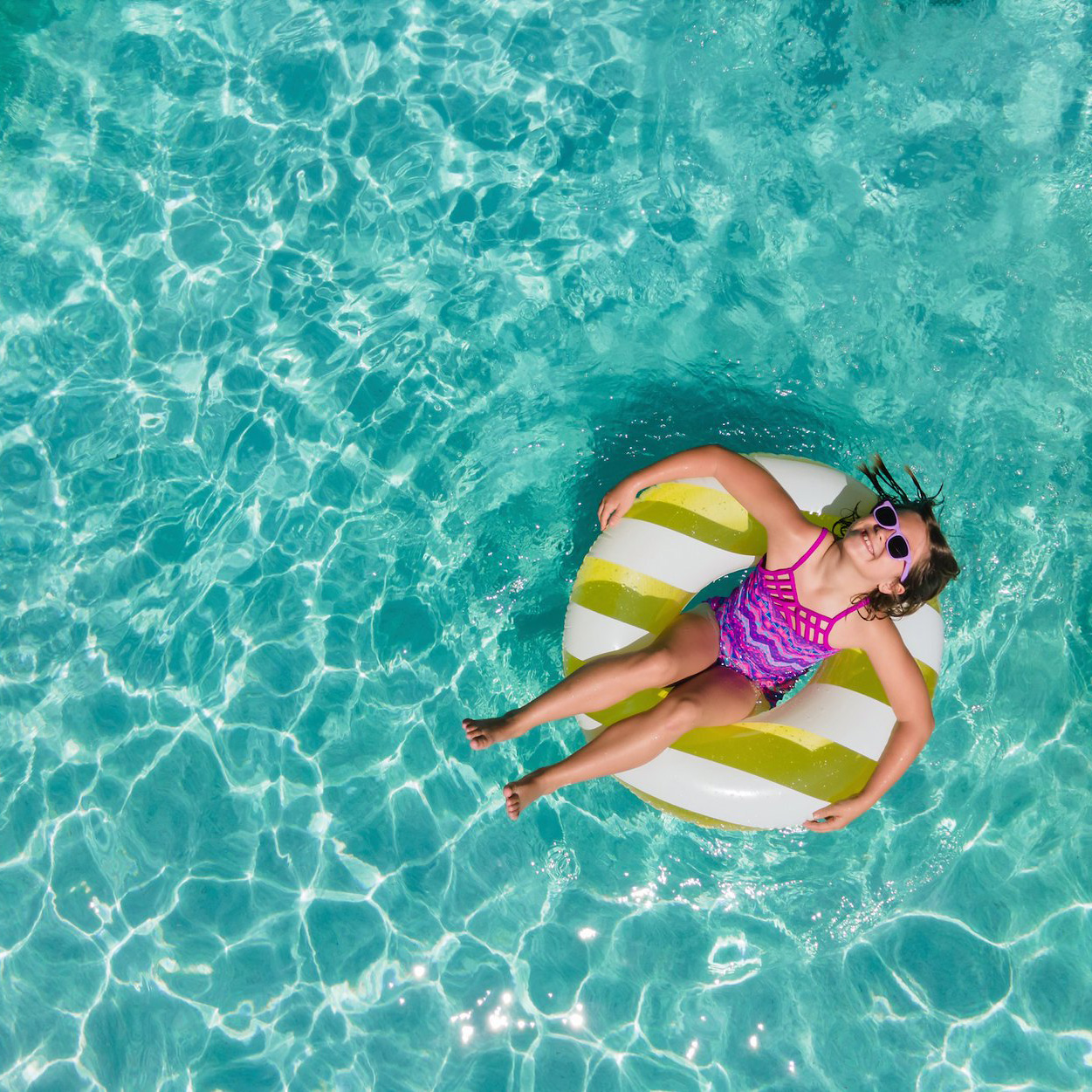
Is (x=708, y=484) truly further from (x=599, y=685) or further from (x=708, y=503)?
(x=599, y=685)

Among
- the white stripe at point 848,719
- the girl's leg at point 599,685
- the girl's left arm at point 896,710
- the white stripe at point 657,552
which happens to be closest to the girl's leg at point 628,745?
the girl's leg at point 599,685

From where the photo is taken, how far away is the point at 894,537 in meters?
3.06

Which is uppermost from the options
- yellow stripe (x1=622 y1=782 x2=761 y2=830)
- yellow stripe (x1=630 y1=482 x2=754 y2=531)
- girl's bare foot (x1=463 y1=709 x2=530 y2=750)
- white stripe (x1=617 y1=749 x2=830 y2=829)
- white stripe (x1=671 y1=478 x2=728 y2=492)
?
white stripe (x1=671 y1=478 x2=728 y2=492)

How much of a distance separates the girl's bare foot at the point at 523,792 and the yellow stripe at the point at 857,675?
49.5 inches

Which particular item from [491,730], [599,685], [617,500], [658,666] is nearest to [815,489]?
[617,500]

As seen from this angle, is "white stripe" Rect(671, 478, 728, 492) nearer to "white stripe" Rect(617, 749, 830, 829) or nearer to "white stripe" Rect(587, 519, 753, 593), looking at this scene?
"white stripe" Rect(587, 519, 753, 593)

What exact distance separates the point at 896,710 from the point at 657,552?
1.07m

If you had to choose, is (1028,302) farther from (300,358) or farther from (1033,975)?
(300,358)

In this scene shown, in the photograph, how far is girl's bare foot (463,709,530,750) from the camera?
339 centimetres

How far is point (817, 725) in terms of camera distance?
3598mm

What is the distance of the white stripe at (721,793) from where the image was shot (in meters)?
3.55

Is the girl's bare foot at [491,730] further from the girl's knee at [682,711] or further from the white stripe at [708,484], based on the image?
the white stripe at [708,484]

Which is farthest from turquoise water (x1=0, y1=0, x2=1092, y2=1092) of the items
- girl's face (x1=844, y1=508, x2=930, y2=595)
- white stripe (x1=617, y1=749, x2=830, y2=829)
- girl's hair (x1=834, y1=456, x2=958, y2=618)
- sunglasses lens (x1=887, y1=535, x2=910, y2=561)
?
sunglasses lens (x1=887, y1=535, x2=910, y2=561)

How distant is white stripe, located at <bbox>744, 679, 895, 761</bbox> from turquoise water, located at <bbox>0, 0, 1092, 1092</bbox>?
3.15 feet
